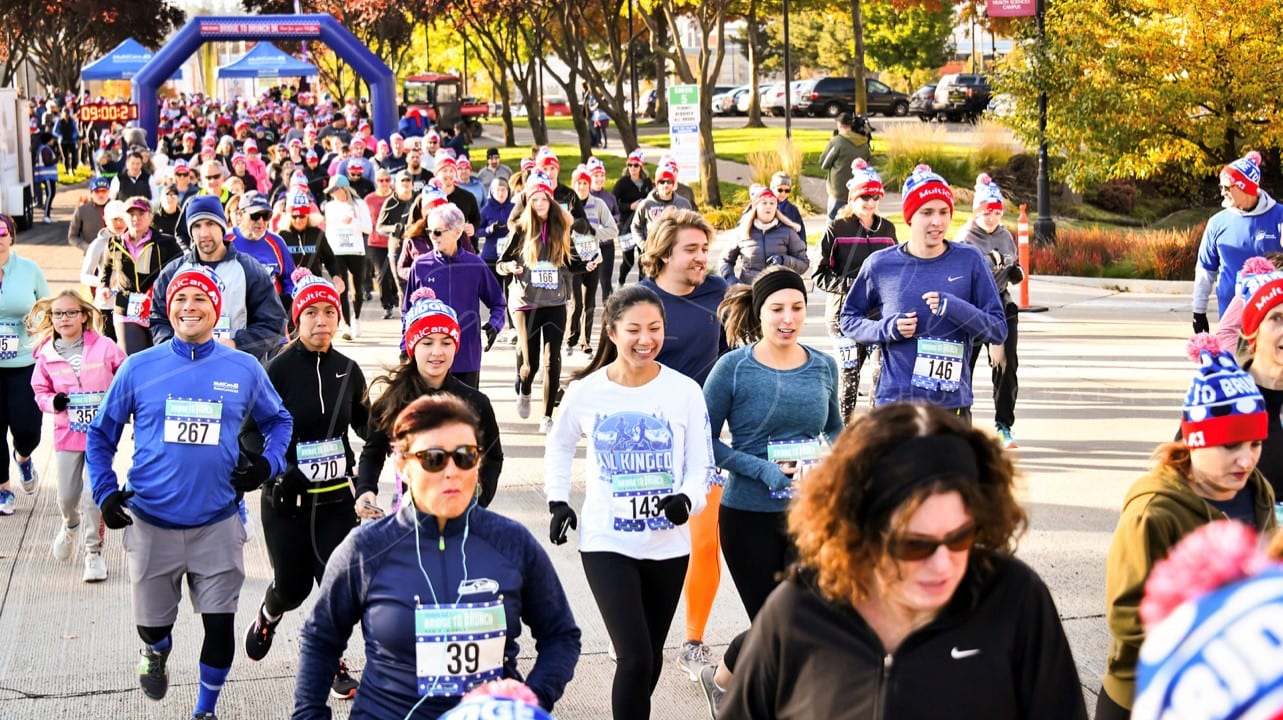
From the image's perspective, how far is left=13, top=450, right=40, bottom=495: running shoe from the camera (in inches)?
405

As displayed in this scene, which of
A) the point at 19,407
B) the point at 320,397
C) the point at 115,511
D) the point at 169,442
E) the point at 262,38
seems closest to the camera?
the point at 115,511

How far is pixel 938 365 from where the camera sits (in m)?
7.85

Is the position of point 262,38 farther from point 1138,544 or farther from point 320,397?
point 1138,544

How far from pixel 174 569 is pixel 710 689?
6.95 feet

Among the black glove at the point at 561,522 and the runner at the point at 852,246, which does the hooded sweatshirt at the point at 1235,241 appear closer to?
the runner at the point at 852,246

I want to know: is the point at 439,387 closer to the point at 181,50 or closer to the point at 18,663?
the point at 18,663

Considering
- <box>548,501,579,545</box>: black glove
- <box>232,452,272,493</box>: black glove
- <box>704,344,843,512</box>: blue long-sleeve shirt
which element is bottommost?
<box>548,501,579,545</box>: black glove

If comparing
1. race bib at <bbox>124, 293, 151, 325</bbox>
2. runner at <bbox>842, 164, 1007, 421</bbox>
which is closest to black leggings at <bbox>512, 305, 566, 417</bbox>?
race bib at <bbox>124, 293, 151, 325</bbox>

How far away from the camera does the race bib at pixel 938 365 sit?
7.80 meters

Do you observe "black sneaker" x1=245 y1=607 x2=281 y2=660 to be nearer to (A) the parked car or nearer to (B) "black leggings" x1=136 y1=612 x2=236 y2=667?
(B) "black leggings" x1=136 y1=612 x2=236 y2=667

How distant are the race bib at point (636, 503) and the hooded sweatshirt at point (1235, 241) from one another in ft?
20.4

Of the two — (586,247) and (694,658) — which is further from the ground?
(586,247)

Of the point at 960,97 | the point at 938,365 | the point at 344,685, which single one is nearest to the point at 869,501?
the point at 344,685

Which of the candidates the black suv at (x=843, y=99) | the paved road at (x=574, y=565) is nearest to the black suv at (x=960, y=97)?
the black suv at (x=843, y=99)
